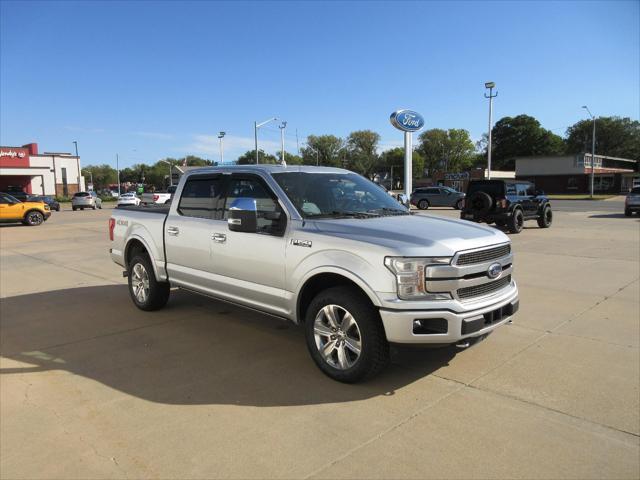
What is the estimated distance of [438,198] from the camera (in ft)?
111

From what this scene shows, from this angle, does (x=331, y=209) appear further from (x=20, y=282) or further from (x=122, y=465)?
(x=20, y=282)

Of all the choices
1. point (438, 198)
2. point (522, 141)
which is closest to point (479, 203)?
point (438, 198)

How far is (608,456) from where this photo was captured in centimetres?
295

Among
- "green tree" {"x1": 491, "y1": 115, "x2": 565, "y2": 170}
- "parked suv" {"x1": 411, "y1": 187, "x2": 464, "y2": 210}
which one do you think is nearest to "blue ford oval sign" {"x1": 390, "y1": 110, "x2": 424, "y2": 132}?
"parked suv" {"x1": 411, "y1": 187, "x2": 464, "y2": 210}

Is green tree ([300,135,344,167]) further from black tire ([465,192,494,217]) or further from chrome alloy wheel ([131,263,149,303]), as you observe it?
chrome alloy wheel ([131,263,149,303])

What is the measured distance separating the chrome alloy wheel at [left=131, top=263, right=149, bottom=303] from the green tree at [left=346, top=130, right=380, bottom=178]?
365 feet

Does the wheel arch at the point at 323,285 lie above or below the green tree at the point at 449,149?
below

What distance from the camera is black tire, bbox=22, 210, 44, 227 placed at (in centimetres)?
2284

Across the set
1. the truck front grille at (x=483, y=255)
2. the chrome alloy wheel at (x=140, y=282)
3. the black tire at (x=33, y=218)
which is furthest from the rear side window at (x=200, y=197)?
the black tire at (x=33, y=218)

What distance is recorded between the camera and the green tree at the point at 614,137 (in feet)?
307

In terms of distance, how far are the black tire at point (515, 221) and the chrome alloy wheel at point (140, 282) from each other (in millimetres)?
13097

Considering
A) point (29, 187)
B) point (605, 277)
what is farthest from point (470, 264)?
point (29, 187)

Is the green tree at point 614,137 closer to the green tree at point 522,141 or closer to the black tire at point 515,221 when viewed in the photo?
the green tree at point 522,141

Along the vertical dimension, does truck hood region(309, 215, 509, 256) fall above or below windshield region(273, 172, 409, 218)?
below
